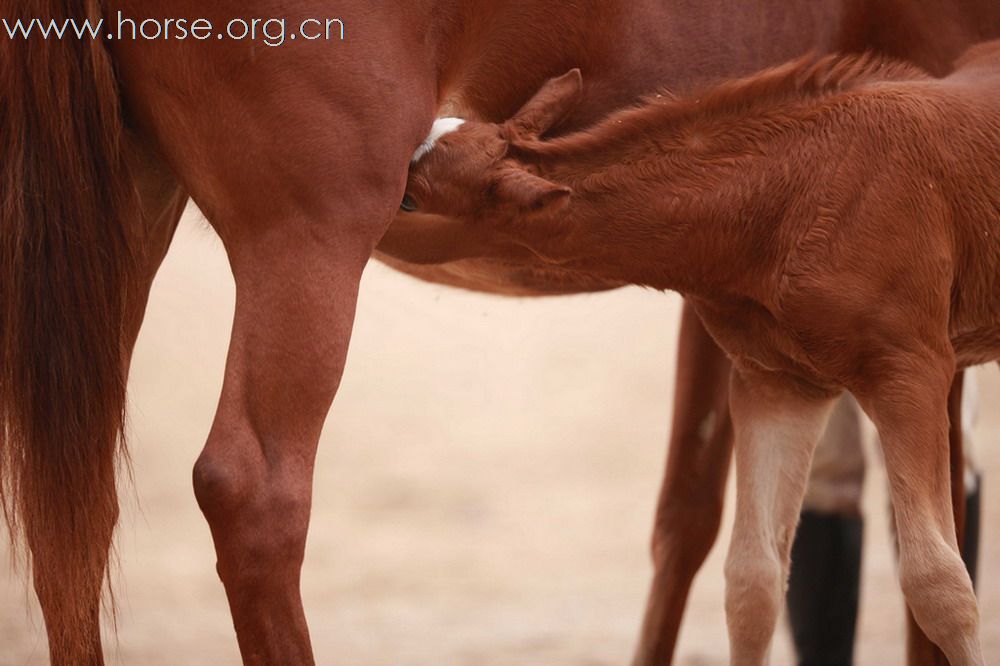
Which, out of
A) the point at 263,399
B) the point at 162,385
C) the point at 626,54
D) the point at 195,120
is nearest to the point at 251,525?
the point at 263,399

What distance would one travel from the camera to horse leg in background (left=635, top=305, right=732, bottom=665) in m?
4.05

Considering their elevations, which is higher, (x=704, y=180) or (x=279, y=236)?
(x=704, y=180)

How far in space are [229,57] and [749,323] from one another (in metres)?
1.28

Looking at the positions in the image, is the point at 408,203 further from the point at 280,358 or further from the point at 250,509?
the point at 250,509

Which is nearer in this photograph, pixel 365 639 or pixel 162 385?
pixel 365 639

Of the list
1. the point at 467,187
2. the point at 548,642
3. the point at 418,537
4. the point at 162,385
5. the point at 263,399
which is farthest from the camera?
the point at 162,385

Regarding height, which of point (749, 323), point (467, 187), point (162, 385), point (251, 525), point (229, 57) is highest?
point (162, 385)

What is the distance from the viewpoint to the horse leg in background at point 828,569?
174 inches

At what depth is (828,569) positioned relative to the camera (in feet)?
14.6

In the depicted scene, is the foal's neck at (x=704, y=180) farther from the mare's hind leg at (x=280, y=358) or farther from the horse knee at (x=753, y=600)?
the horse knee at (x=753, y=600)

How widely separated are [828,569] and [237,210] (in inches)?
105

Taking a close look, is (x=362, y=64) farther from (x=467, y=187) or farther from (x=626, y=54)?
(x=626, y=54)

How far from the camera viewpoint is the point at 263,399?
2.52m

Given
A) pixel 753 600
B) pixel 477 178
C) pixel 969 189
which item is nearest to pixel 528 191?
pixel 477 178
